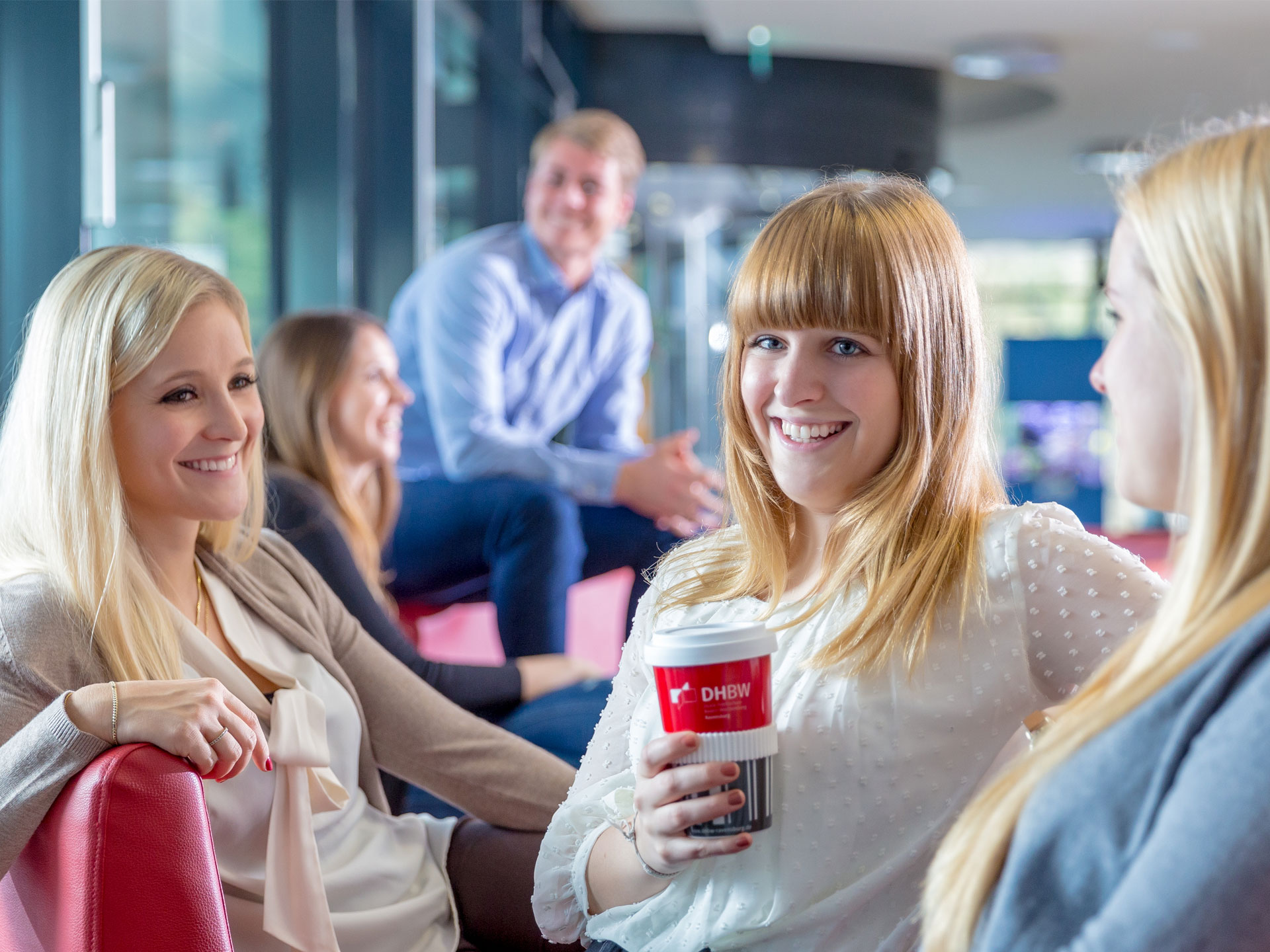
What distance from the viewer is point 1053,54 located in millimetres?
7406

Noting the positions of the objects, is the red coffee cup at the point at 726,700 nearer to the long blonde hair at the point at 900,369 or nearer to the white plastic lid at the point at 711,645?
the white plastic lid at the point at 711,645

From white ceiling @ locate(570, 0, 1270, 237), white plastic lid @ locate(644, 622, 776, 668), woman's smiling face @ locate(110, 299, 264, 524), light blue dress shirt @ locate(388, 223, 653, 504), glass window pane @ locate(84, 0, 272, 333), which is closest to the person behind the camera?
white plastic lid @ locate(644, 622, 776, 668)

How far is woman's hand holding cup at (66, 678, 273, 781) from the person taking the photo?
1.24 m

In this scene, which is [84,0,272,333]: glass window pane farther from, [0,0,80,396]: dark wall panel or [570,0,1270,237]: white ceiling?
[570,0,1270,237]: white ceiling

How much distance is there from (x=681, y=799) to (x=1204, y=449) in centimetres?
52

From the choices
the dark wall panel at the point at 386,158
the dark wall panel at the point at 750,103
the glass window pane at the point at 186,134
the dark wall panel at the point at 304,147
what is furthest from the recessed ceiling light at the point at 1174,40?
the glass window pane at the point at 186,134

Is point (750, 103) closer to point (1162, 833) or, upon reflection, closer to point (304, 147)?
point (304, 147)

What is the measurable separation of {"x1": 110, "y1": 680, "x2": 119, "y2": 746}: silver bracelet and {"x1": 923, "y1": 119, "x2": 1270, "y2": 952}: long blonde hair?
83 cm

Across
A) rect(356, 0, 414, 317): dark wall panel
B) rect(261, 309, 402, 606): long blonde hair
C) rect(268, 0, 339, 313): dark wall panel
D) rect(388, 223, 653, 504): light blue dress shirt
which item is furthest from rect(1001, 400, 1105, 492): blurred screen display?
rect(261, 309, 402, 606): long blonde hair

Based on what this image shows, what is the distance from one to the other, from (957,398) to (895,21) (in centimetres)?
615

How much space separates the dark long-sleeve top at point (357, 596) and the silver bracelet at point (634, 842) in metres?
0.95

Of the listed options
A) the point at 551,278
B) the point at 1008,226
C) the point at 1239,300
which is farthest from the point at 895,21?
the point at 1008,226

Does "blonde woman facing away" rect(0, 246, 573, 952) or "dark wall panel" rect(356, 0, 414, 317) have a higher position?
"dark wall panel" rect(356, 0, 414, 317)

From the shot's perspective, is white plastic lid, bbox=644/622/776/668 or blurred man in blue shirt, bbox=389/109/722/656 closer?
white plastic lid, bbox=644/622/776/668
